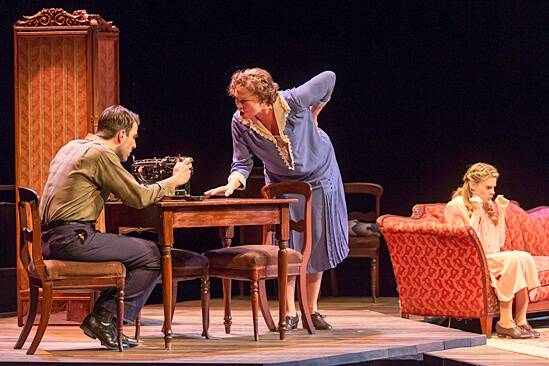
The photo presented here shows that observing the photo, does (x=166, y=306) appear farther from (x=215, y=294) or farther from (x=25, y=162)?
(x=215, y=294)

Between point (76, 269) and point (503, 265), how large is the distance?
2.61 meters

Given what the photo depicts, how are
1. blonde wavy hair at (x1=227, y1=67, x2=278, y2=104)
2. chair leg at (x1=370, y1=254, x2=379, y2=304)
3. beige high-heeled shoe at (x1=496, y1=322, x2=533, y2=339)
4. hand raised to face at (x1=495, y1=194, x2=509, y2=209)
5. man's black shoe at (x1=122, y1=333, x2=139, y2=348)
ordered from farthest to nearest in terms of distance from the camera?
chair leg at (x1=370, y1=254, x2=379, y2=304)
hand raised to face at (x1=495, y1=194, x2=509, y2=209)
beige high-heeled shoe at (x1=496, y1=322, x2=533, y2=339)
blonde wavy hair at (x1=227, y1=67, x2=278, y2=104)
man's black shoe at (x1=122, y1=333, x2=139, y2=348)

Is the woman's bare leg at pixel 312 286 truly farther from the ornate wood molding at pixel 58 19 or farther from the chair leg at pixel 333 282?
the chair leg at pixel 333 282

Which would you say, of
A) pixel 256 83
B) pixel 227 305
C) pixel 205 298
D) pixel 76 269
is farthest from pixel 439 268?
pixel 76 269

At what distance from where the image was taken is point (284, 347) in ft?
19.3

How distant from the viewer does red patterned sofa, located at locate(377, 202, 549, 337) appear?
696 cm

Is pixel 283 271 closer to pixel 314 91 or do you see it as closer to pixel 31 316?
pixel 314 91

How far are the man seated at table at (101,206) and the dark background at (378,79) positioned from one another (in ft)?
12.5

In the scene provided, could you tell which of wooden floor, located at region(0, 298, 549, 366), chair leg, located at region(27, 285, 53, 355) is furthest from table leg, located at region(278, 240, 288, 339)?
chair leg, located at region(27, 285, 53, 355)

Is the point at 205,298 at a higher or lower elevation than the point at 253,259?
lower

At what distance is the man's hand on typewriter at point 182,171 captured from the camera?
5926 mm

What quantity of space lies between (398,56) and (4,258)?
364 cm

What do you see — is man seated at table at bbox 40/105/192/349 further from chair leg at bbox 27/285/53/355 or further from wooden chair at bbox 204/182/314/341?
wooden chair at bbox 204/182/314/341

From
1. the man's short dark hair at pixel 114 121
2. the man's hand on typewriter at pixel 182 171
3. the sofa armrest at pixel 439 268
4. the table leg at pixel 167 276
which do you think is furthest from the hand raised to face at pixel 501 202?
the man's short dark hair at pixel 114 121
